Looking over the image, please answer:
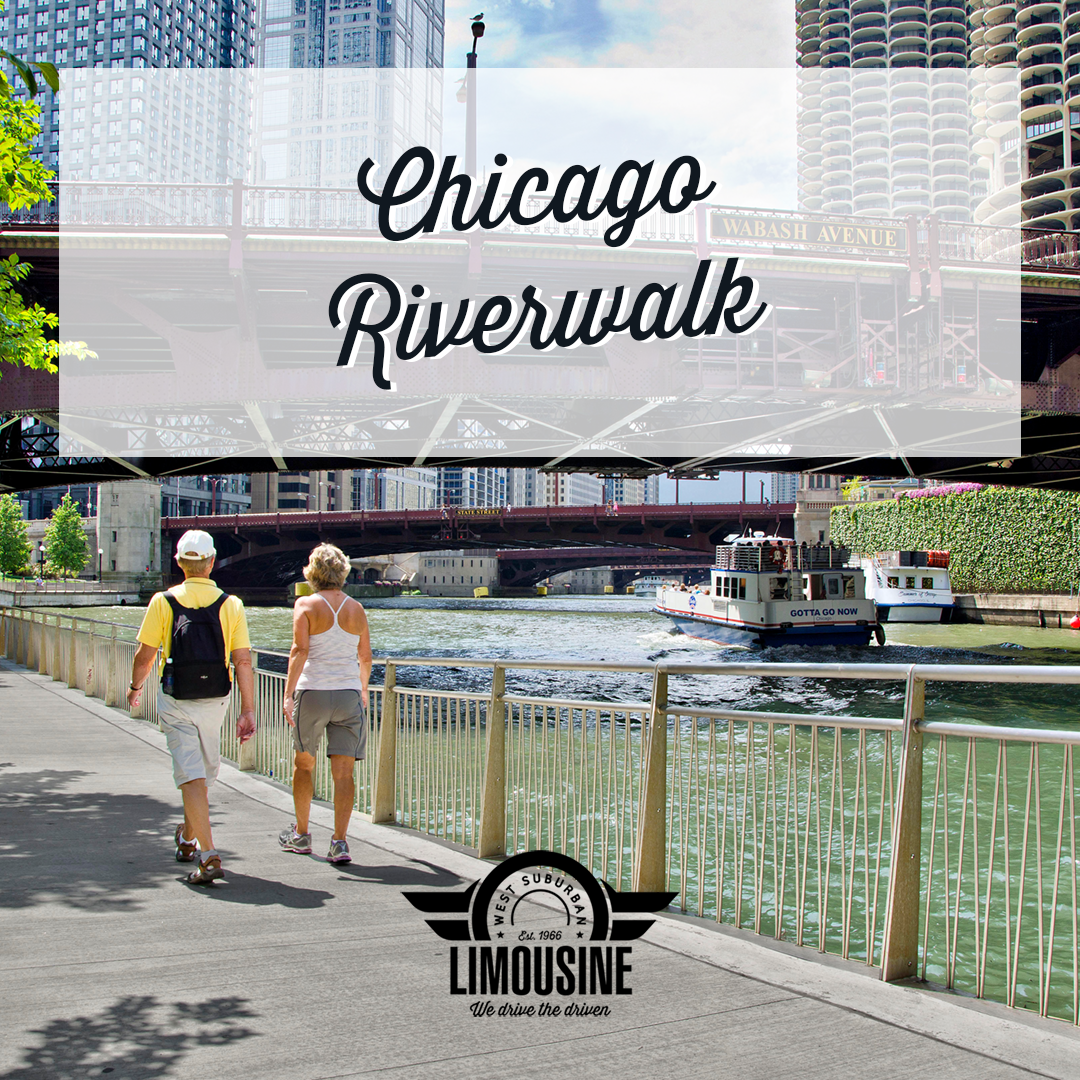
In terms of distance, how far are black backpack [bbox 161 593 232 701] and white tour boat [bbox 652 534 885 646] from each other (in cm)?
3731

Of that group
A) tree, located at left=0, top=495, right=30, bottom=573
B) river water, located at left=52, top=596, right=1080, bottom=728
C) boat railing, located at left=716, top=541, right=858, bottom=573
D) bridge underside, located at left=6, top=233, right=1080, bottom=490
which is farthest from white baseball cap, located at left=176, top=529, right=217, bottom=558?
tree, located at left=0, top=495, right=30, bottom=573

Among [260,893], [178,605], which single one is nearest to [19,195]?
[178,605]

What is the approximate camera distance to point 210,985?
163 inches

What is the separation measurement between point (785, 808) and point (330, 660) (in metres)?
3.07

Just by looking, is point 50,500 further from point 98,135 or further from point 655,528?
point 655,528

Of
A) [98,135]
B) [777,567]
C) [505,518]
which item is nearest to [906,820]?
[777,567]

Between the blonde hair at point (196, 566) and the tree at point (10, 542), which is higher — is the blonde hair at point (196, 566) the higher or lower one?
the higher one

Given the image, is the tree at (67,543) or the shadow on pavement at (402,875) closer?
the shadow on pavement at (402,875)

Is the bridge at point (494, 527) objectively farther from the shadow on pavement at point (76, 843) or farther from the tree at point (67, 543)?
the shadow on pavement at point (76, 843)

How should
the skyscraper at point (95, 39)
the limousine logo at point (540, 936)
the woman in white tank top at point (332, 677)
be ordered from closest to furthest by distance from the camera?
the limousine logo at point (540, 936) → the woman in white tank top at point (332, 677) → the skyscraper at point (95, 39)

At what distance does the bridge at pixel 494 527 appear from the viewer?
253 feet

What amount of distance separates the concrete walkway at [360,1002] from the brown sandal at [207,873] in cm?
7

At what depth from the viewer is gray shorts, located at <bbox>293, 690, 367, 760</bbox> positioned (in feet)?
20.5

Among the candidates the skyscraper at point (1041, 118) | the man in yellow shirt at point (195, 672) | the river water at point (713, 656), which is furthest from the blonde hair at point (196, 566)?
the skyscraper at point (1041, 118)
